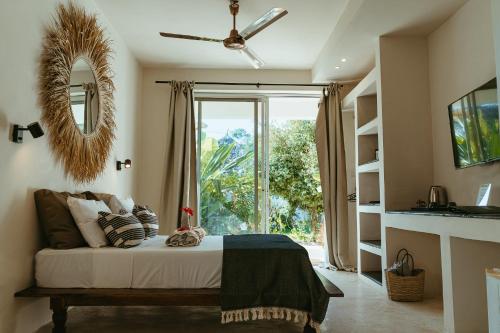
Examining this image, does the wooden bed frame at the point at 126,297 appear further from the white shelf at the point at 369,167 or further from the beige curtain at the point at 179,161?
the beige curtain at the point at 179,161

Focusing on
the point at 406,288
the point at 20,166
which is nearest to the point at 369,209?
the point at 406,288

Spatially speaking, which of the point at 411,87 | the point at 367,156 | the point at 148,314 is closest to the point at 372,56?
the point at 411,87

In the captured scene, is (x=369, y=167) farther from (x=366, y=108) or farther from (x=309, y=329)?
(x=309, y=329)

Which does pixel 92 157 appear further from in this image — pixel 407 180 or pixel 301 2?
pixel 407 180

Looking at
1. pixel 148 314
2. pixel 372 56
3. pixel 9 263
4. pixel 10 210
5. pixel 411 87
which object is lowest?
pixel 148 314

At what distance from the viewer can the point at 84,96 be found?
3533 millimetres

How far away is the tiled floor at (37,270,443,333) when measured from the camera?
2855mm

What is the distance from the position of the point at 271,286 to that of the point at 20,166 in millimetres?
1830

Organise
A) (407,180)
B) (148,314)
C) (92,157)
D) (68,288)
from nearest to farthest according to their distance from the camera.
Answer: (68,288) → (148,314) → (92,157) → (407,180)

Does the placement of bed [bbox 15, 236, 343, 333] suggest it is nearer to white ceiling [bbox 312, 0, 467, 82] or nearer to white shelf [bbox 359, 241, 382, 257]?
white shelf [bbox 359, 241, 382, 257]

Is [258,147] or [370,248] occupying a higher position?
[258,147]

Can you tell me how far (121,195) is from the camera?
4746mm

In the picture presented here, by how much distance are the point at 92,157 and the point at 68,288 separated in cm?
138

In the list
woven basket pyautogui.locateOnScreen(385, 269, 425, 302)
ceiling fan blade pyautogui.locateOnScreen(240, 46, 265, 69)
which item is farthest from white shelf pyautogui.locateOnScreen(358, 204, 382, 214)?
ceiling fan blade pyautogui.locateOnScreen(240, 46, 265, 69)
